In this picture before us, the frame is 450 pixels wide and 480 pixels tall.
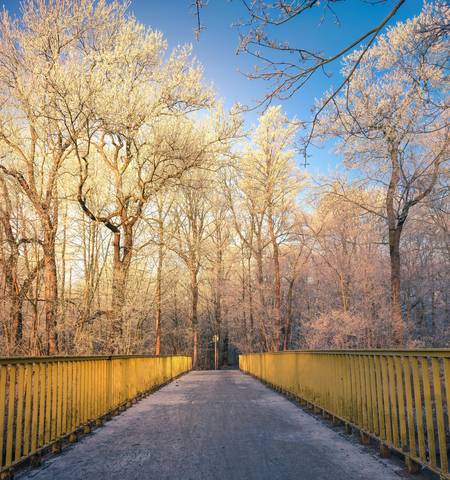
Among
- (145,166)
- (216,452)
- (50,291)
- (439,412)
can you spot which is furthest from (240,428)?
(145,166)

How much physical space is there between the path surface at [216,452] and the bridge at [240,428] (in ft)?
0.04

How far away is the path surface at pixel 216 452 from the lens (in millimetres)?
3811

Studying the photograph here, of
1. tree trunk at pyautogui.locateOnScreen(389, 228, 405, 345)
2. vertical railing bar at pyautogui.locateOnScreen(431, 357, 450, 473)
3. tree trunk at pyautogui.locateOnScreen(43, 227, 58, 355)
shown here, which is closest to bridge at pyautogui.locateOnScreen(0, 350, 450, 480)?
vertical railing bar at pyautogui.locateOnScreen(431, 357, 450, 473)

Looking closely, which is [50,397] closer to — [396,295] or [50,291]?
[50,291]

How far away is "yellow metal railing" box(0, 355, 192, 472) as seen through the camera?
3.77m

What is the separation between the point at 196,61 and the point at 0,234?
838 cm

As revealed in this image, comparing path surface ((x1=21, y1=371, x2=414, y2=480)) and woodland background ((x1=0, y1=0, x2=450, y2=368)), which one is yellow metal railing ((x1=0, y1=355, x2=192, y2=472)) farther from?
woodland background ((x1=0, y1=0, x2=450, y2=368))

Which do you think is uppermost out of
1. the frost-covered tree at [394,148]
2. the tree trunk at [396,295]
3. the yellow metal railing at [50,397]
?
the frost-covered tree at [394,148]

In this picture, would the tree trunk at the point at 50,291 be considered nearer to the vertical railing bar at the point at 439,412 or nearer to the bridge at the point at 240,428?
the bridge at the point at 240,428

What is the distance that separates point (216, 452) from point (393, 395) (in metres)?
1.92

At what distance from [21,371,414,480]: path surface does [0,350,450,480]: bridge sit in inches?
0.5

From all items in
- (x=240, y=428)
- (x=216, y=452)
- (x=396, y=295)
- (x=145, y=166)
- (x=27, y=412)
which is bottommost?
(x=240, y=428)

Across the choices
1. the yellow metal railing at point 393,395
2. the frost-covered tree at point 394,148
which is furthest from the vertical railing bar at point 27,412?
the frost-covered tree at point 394,148

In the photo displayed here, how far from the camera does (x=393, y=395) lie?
4.13m
